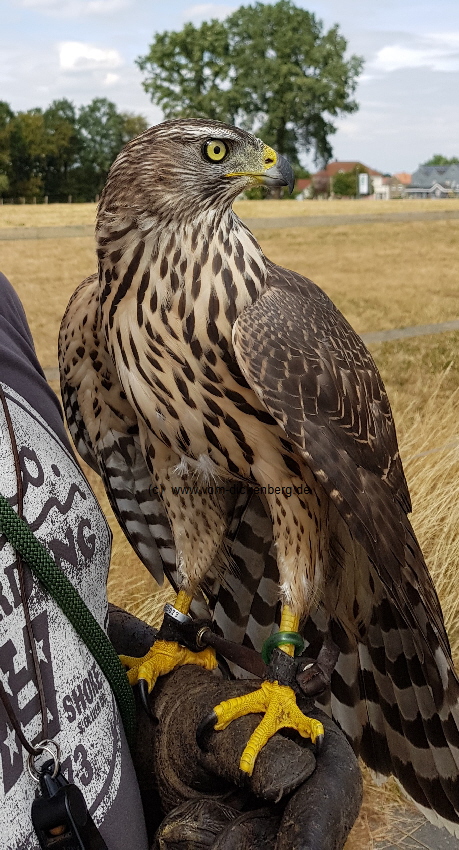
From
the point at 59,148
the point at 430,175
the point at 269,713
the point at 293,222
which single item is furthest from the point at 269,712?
the point at 430,175

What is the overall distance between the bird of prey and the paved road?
211 centimetres

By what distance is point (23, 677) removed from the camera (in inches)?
38.6

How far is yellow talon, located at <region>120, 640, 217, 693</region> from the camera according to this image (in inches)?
58.5

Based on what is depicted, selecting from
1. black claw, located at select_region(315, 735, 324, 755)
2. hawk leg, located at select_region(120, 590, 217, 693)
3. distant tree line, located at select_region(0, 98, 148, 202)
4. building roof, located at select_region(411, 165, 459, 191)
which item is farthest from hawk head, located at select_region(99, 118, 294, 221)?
building roof, located at select_region(411, 165, 459, 191)

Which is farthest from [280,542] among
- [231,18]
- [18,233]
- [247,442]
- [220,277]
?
[231,18]

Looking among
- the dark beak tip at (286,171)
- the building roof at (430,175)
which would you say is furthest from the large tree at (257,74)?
the building roof at (430,175)

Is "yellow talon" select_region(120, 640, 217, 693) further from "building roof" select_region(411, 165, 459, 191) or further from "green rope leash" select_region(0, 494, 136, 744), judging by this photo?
"building roof" select_region(411, 165, 459, 191)

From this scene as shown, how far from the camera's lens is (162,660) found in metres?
1.54

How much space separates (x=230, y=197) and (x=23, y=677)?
97 cm

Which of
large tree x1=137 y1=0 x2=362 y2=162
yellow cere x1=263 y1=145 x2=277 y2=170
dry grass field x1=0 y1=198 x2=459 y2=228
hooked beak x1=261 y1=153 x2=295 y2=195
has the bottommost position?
hooked beak x1=261 y1=153 x2=295 y2=195

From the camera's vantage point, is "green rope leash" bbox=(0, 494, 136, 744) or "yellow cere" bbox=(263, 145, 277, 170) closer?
"green rope leash" bbox=(0, 494, 136, 744)

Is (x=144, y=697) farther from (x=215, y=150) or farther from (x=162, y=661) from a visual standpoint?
(x=215, y=150)

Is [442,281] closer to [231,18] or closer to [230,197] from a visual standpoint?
[231,18]

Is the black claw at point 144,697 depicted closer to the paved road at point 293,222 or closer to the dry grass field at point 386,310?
the dry grass field at point 386,310
